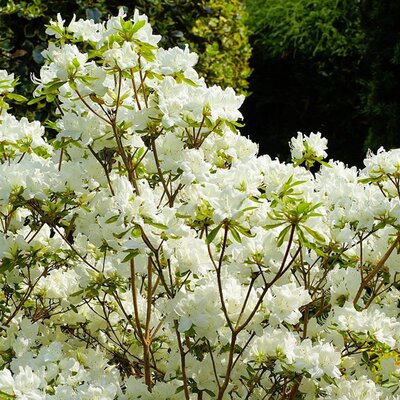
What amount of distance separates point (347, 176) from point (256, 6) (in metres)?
5.57

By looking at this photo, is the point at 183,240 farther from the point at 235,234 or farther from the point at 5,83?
the point at 5,83

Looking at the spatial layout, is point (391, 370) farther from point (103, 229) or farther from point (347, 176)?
point (103, 229)

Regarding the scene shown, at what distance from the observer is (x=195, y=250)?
6.72ft

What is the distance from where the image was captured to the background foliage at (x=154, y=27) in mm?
4602

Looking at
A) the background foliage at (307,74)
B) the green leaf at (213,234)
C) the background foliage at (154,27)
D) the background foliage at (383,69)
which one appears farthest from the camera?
the background foliage at (307,74)

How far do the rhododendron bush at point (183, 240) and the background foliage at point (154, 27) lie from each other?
6.79 ft

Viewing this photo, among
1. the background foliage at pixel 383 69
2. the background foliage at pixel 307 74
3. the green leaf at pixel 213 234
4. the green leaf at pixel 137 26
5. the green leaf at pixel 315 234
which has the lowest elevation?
the green leaf at pixel 213 234

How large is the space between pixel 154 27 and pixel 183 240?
299 cm

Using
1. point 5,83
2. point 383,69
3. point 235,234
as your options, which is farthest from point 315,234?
point 383,69

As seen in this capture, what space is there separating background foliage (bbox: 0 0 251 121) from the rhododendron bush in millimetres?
2069

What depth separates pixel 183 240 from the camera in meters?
2.06

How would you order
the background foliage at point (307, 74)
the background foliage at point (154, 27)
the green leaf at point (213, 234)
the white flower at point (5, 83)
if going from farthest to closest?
the background foliage at point (307, 74) → the background foliage at point (154, 27) → the white flower at point (5, 83) → the green leaf at point (213, 234)

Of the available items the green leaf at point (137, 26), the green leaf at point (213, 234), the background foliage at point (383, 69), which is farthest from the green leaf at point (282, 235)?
the background foliage at point (383, 69)

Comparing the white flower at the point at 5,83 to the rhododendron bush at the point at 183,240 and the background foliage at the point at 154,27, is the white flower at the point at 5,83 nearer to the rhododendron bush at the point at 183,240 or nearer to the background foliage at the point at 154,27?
the rhododendron bush at the point at 183,240
